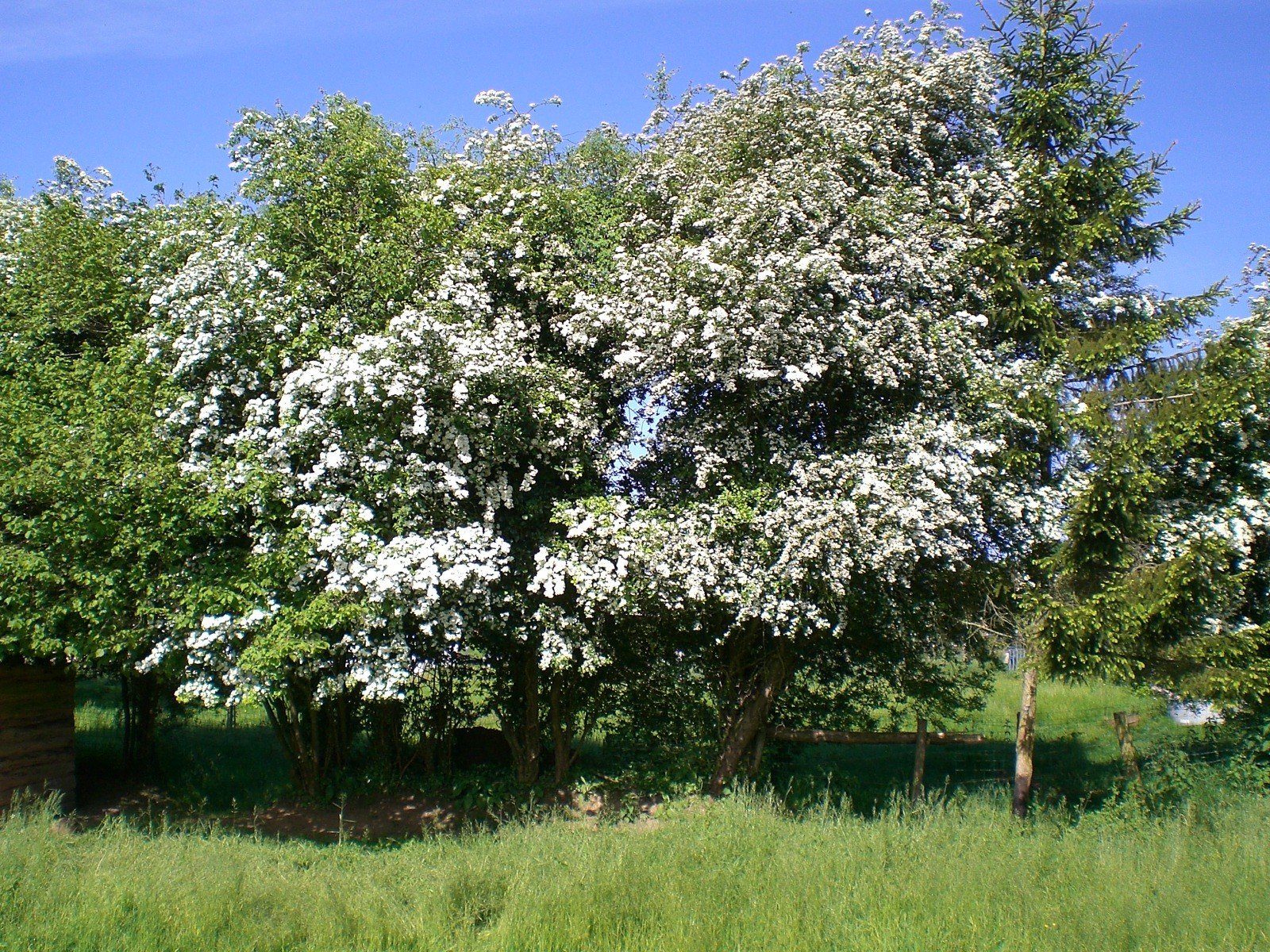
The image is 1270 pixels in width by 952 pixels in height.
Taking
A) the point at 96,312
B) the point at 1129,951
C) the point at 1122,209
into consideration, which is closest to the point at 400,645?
the point at 96,312

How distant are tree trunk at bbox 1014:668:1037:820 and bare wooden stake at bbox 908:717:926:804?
105 cm

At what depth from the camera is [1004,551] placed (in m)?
10.8

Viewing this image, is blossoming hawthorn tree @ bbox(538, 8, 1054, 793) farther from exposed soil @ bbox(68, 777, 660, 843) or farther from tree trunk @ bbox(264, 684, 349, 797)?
tree trunk @ bbox(264, 684, 349, 797)

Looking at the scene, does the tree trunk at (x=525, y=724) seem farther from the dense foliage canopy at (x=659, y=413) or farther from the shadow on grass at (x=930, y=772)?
the shadow on grass at (x=930, y=772)

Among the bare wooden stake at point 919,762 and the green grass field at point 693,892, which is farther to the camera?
the bare wooden stake at point 919,762

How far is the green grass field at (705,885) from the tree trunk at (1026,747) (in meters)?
1.45

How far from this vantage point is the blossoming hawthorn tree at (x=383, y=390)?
8.73 metres

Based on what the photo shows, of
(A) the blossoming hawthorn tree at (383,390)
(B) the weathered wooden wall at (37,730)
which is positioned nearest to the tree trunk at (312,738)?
(A) the blossoming hawthorn tree at (383,390)

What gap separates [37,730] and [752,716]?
8.67 m

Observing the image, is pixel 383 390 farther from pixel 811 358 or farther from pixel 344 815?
pixel 344 815

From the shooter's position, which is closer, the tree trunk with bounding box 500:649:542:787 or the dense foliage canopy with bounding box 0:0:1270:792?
the dense foliage canopy with bounding box 0:0:1270:792

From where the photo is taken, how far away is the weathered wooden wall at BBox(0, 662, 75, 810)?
11117mm

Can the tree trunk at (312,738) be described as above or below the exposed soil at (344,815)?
above

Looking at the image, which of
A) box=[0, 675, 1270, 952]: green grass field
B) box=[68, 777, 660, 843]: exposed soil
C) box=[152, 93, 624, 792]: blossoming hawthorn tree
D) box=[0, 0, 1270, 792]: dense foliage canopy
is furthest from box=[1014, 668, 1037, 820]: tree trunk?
box=[152, 93, 624, 792]: blossoming hawthorn tree
